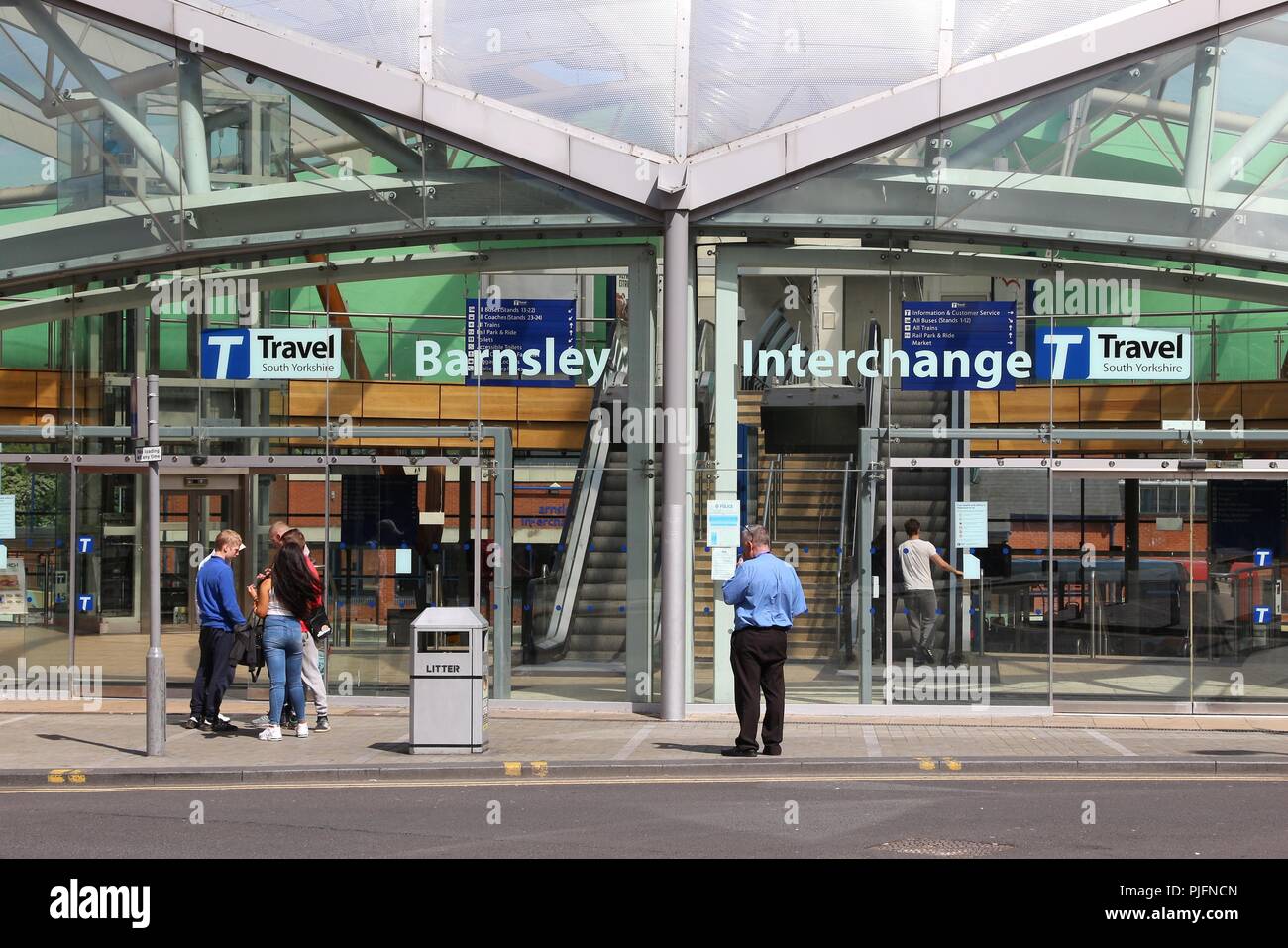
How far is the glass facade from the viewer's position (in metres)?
16.0

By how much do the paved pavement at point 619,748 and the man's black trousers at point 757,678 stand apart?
274 millimetres

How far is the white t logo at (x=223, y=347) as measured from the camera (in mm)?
17109

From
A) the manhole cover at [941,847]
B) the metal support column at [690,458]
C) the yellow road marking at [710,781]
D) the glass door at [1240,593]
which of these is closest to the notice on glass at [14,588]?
the yellow road marking at [710,781]

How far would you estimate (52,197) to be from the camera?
1700cm

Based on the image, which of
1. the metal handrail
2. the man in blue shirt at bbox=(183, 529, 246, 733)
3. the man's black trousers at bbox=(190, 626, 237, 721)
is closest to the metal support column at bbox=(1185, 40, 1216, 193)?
the metal handrail

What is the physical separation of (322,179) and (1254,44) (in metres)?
9.01

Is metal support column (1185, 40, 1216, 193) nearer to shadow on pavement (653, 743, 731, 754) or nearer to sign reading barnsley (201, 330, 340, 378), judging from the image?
shadow on pavement (653, 743, 731, 754)

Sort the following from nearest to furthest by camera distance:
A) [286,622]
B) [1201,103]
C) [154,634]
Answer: [154,634], [286,622], [1201,103]

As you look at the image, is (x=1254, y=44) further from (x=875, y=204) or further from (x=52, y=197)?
(x=52, y=197)

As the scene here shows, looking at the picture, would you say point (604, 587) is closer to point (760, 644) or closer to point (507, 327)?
point (507, 327)

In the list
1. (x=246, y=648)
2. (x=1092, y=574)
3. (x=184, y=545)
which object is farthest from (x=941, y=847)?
(x=184, y=545)

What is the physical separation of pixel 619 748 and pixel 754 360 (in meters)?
4.45

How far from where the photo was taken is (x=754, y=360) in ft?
53.6
